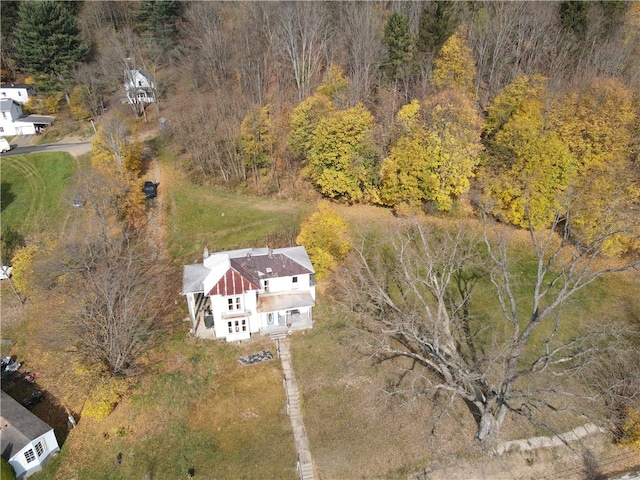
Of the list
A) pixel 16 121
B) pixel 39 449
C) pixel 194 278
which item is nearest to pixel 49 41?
pixel 16 121

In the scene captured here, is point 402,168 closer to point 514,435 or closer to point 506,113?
point 506,113

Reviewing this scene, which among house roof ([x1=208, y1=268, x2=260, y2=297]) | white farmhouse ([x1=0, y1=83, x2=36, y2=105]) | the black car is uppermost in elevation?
white farmhouse ([x1=0, y1=83, x2=36, y2=105])

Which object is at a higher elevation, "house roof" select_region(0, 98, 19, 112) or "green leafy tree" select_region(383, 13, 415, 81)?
"green leafy tree" select_region(383, 13, 415, 81)

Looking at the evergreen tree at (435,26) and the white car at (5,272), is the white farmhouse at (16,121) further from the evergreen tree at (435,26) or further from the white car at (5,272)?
the evergreen tree at (435,26)

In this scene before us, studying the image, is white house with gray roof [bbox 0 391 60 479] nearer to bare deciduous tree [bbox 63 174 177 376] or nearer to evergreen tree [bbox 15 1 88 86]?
bare deciduous tree [bbox 63 174 177 376]

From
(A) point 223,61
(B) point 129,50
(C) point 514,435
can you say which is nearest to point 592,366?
(C) point 514,435

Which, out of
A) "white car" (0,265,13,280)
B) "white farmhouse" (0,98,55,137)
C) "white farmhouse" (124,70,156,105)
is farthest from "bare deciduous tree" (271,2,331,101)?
"white farmhouse" (0,98,55,137)
